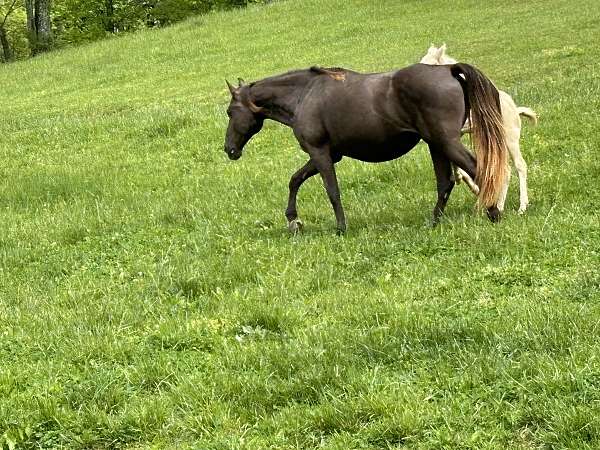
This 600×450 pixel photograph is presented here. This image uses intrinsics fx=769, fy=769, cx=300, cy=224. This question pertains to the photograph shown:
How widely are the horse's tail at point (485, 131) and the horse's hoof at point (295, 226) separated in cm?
227

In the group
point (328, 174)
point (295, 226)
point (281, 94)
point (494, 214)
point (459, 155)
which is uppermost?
point (281, 94)

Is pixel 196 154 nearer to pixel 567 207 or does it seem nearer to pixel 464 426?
pixel 567 207

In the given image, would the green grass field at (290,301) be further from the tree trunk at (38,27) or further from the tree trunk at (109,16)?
the tree trunk at (109,16)

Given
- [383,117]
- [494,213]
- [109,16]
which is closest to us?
[494,213]

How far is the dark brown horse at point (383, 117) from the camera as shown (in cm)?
797

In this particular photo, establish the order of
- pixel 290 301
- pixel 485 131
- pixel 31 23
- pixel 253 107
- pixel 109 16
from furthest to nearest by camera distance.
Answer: pixel 109 16 < pixel 31 23 < pixel 253 107 < pixel 485 131 < pixel 290 301

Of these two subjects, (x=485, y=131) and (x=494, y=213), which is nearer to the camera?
(x=485, y=131)

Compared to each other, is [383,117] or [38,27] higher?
[383,117]

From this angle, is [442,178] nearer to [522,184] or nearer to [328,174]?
[522,184]

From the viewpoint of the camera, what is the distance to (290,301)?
676 centimetres

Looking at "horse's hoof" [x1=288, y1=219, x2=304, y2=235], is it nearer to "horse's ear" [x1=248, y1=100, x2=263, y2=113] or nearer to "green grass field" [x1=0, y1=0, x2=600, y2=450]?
"green grass field" [x1=0, y1=0, x2=600, y2=450]

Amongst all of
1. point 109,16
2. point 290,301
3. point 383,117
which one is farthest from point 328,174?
point 109,16

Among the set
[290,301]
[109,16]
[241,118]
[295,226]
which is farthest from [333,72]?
[109,16]

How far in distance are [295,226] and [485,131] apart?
2562 millimetres
